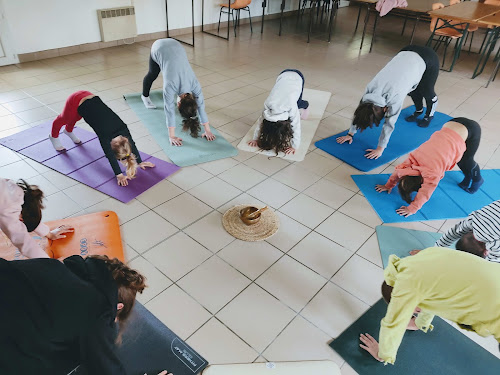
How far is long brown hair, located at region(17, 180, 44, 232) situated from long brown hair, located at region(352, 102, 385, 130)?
94.4 inches

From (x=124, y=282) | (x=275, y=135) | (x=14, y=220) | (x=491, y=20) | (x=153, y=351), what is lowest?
(x=153, y=351)

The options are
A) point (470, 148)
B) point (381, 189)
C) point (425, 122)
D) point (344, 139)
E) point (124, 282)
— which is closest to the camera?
point (124, 282)

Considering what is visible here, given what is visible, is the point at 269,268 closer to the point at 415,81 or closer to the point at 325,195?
the point at 325,195

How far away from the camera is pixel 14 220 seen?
174 centimetres

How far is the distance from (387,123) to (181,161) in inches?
72.0

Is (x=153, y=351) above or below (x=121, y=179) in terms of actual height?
below

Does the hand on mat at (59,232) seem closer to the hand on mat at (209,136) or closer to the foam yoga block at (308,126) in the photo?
the hand on mat at (209,136)

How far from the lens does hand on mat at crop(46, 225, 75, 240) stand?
217 cm

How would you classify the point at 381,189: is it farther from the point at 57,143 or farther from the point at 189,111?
the point at 57,143

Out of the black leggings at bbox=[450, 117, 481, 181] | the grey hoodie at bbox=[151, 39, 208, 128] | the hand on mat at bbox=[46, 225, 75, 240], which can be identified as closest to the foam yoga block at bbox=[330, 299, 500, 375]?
the black leggings at bbox=[450, 117, 481, 181]

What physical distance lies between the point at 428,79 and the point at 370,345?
9.51 feet

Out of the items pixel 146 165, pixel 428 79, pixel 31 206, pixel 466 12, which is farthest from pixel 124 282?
pixel 466 12

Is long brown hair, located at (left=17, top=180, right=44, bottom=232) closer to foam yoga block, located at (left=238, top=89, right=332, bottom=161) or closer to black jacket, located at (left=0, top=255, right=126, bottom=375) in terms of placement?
black jacket, located at (left=0, top=255, right=126, bottom=375)

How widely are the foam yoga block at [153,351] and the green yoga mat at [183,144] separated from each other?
58.8 inches
